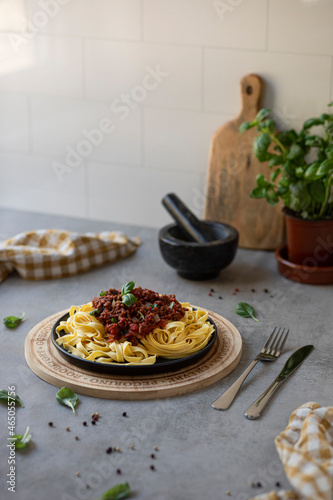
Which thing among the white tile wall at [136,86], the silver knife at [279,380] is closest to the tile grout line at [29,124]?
the white tile wall at [136,86]

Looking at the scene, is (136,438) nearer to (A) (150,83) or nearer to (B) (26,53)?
(A) (150,83)

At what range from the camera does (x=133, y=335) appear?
1.30 m

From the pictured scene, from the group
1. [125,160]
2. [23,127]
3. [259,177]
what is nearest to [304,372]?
[259,177]

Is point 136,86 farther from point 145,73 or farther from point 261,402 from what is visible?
point 261,402

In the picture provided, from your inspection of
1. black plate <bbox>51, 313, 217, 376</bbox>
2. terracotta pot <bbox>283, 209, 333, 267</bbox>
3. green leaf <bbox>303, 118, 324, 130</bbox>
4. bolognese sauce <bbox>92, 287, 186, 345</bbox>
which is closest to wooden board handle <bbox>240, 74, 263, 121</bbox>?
green leaf <bbox>303, 118, 324, 130</bbox>

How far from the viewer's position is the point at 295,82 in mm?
1870

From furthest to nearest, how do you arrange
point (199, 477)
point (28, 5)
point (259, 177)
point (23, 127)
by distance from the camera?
point (23, 127), point (28, 5), point (259, 177), point (199, 477)

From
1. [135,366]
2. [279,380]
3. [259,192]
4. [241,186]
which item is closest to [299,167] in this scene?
[259,192]

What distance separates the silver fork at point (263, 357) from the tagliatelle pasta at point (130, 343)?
11 centimetres

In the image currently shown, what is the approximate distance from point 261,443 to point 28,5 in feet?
5.50

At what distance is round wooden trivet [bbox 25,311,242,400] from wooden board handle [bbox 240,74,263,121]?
797 mm

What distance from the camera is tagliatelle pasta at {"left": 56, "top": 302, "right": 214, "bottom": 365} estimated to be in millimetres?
1272

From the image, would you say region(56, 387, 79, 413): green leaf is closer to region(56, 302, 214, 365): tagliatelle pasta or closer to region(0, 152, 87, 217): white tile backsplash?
region(56, 302, 214, 365): tagliatelle pasta

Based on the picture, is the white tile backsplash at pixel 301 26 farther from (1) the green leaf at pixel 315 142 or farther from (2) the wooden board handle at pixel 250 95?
(1) the green leaf at pixel 315 142
